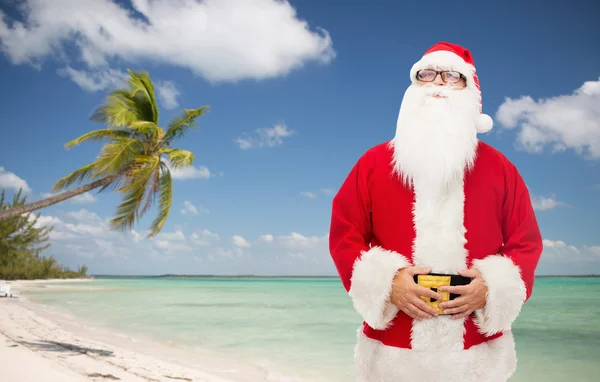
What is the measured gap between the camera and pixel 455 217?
1766 millimetres

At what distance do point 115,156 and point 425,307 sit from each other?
7033mm

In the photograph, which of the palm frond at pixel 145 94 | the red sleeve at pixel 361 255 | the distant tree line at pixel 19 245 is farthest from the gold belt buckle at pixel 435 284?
the distant tree line at pixel 19 245

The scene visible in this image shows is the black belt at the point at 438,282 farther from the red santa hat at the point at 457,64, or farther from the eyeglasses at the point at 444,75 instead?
the eyeglasses at the point at 444,75

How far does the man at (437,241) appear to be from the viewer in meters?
1.66

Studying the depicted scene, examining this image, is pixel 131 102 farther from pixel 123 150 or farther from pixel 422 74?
pixel 422 74

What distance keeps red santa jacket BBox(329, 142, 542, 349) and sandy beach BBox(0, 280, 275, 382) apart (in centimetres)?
433

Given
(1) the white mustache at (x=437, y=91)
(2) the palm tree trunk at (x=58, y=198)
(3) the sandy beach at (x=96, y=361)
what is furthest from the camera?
(2) the palm tree trunk at (x=58, y=198)

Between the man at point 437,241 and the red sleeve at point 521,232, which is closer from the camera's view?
the man at point 437,241

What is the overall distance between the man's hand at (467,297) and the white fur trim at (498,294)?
2cm

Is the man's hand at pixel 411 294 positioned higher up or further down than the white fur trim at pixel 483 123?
further down

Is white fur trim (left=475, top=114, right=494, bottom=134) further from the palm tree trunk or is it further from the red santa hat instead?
the palm tree trunk

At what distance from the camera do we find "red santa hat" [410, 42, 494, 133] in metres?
2.00

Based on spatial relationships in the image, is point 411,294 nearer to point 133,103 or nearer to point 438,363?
point 438,363

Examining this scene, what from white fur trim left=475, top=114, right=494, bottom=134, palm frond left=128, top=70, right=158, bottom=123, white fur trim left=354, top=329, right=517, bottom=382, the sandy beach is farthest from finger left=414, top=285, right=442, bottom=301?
palm frond left=128, top=70, right=158, bottom=123
